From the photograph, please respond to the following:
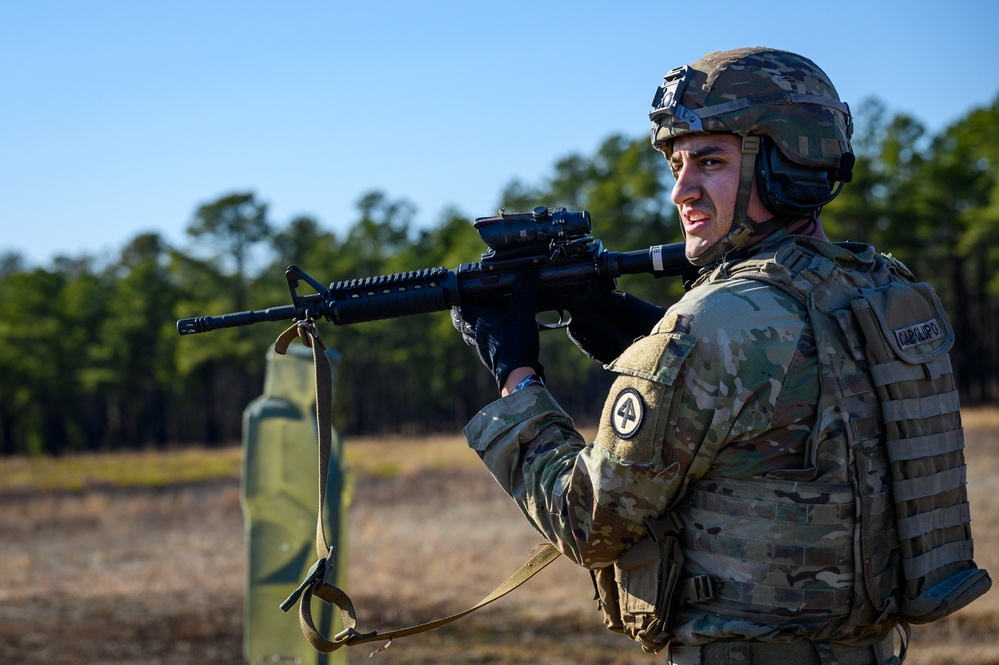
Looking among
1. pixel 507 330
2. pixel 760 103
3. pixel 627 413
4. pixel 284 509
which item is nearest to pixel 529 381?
pixel 507 330

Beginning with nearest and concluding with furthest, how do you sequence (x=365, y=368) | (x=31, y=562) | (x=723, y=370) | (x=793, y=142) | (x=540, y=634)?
(x=723, y=370), (x=793, y=142), (x=540, y=634), (x=31, y=562), (x=365, y=368)

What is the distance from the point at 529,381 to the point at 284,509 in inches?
118

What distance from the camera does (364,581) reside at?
11922 mm

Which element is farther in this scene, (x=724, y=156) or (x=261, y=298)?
(x=261, y=298)

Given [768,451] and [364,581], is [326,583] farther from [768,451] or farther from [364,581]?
[364,581]

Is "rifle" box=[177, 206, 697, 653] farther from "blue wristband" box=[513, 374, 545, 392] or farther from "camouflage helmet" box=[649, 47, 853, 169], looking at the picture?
"camouflage helmet" box=[649, 47, 853, 169]

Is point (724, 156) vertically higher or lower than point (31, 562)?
higher

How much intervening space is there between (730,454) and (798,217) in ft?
2.17

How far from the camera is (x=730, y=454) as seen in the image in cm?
228

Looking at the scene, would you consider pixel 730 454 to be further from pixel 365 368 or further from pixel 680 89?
pixel 365 368

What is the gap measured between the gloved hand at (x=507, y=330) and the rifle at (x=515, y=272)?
0.06 meters

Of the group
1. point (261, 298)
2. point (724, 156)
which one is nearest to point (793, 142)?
point (724, 156)

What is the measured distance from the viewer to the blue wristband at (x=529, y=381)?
267 centimetres

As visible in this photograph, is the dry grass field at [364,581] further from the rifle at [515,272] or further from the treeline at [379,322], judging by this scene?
the treeline at [379,322]
